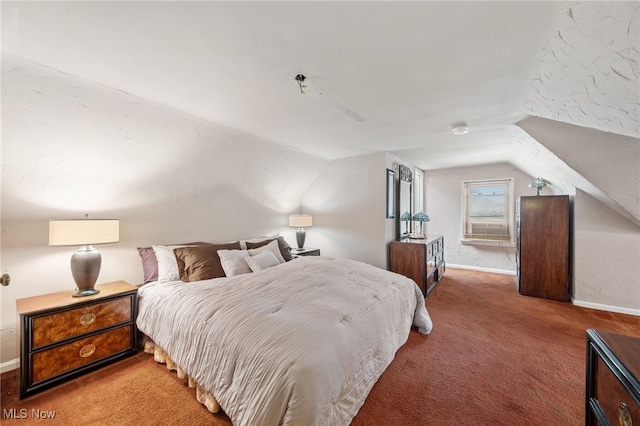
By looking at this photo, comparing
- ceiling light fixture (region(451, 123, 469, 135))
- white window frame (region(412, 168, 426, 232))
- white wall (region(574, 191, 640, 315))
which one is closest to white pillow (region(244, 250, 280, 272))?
ceiling light fixture (region(451, 123, 469, 135))

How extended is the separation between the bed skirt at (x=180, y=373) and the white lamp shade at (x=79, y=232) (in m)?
1.03

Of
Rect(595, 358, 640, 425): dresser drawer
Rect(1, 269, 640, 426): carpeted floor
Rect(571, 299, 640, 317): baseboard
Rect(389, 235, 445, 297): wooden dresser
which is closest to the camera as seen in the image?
Rect(595, 358, 640, 425): dresser drawer

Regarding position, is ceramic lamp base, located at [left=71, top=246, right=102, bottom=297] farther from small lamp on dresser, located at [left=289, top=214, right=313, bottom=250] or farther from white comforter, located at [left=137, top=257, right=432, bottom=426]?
small lamp on dresser, located at [left=289, top=214, right=313, bottom=250]

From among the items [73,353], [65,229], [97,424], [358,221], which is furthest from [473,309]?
[65,229]

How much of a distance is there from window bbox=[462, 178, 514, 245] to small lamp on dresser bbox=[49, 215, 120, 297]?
601 centimetres

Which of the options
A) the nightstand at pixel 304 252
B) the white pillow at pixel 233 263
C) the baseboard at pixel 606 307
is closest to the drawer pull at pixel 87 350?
the white pillow at pixel 233 263

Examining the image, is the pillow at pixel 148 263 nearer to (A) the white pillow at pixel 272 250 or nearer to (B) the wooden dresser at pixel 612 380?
(A) the white pillow at pixel 272 250

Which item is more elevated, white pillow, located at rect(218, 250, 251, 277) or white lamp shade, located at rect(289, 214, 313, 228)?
white lamp shade, located at rect(289, 214, 313, 228)

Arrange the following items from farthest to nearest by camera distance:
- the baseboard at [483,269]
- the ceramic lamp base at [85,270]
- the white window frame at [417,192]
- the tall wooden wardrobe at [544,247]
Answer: the white window frame at [417,192] → the baseboard at [483,269] → the tall wooden wardrobe at [544,247] → the ceramic lamp base at [85,270]

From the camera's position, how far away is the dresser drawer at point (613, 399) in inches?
27.7

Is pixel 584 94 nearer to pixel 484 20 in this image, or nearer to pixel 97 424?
pixel 484 20

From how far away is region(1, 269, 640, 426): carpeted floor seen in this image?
1515 mm

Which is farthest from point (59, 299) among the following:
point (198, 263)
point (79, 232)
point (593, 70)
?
point (593, 70)

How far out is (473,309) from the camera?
10.4 ft
